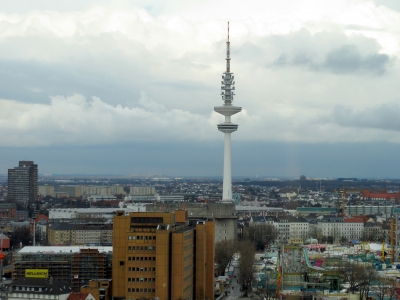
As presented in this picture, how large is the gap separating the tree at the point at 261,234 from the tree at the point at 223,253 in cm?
1672

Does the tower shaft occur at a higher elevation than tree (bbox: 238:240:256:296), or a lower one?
higher

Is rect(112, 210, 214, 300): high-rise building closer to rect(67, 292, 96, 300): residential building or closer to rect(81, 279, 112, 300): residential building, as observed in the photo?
rect(81, 279, 112, 300): residential building

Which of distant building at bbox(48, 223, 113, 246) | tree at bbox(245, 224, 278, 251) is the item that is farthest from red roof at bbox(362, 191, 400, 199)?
distant building at bbox(48, 223, 113, 246)

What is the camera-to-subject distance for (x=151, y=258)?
1757 inches

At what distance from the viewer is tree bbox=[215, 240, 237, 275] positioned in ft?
222

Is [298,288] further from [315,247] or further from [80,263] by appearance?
[315,247]

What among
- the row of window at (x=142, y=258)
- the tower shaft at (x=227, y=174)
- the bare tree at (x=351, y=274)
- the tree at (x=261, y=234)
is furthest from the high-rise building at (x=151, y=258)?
the tower shaft at (x=227, y=174)

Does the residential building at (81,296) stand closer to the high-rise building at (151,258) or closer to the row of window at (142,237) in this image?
the high-rise building at (151,258)

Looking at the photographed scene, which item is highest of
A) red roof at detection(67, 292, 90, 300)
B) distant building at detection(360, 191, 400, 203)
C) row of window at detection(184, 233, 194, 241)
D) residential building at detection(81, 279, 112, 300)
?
distant building at detection(360, 191, 400, 203)

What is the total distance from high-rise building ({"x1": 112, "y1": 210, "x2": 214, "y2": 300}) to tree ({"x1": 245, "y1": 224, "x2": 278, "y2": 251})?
4426 centimetres

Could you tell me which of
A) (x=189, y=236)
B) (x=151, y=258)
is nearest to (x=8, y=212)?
(x=189, y=236)

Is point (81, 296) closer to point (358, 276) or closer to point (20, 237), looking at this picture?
point (358, 276)

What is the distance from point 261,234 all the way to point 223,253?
27.8 m

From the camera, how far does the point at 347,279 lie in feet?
198
